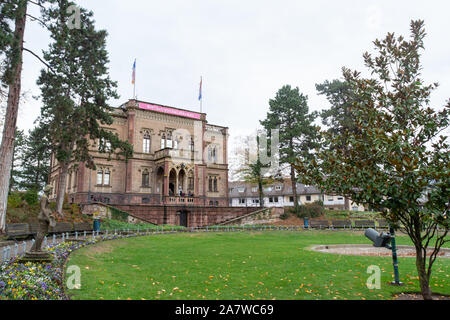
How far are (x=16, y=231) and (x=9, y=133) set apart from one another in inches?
197

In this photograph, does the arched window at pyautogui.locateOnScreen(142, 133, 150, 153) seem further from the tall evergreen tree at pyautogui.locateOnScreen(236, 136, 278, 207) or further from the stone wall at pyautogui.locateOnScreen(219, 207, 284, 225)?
the stone wall at pyautogui.locateOnScreen(219, 207, 284, 225)

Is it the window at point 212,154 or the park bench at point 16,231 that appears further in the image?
the window at point 212,154

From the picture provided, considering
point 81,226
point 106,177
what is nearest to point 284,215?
point 106,177

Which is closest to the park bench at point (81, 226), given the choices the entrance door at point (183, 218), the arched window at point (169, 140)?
the entrance door at point (183, 218)

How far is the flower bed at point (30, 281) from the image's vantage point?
645 cm

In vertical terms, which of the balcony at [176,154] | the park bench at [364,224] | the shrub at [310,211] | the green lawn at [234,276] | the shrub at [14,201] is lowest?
the green lawn at [234,276]

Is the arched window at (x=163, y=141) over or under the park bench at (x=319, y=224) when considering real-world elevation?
over

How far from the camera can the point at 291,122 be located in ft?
139

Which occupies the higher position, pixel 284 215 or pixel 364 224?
pixel 284 215

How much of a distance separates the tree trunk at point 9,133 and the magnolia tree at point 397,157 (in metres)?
15.2

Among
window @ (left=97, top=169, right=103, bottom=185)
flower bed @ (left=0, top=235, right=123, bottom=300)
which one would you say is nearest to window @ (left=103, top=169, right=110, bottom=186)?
window @ (left=97, top=169, right=103, bottom=185)

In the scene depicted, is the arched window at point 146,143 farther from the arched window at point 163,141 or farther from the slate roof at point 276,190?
the slate roof at point 276,190

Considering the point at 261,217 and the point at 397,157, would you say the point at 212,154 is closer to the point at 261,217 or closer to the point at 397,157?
the point at 261,217

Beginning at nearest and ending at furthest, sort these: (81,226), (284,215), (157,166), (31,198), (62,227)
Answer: (62,227), (81,226), (31,198), (284,215), (157,166)
